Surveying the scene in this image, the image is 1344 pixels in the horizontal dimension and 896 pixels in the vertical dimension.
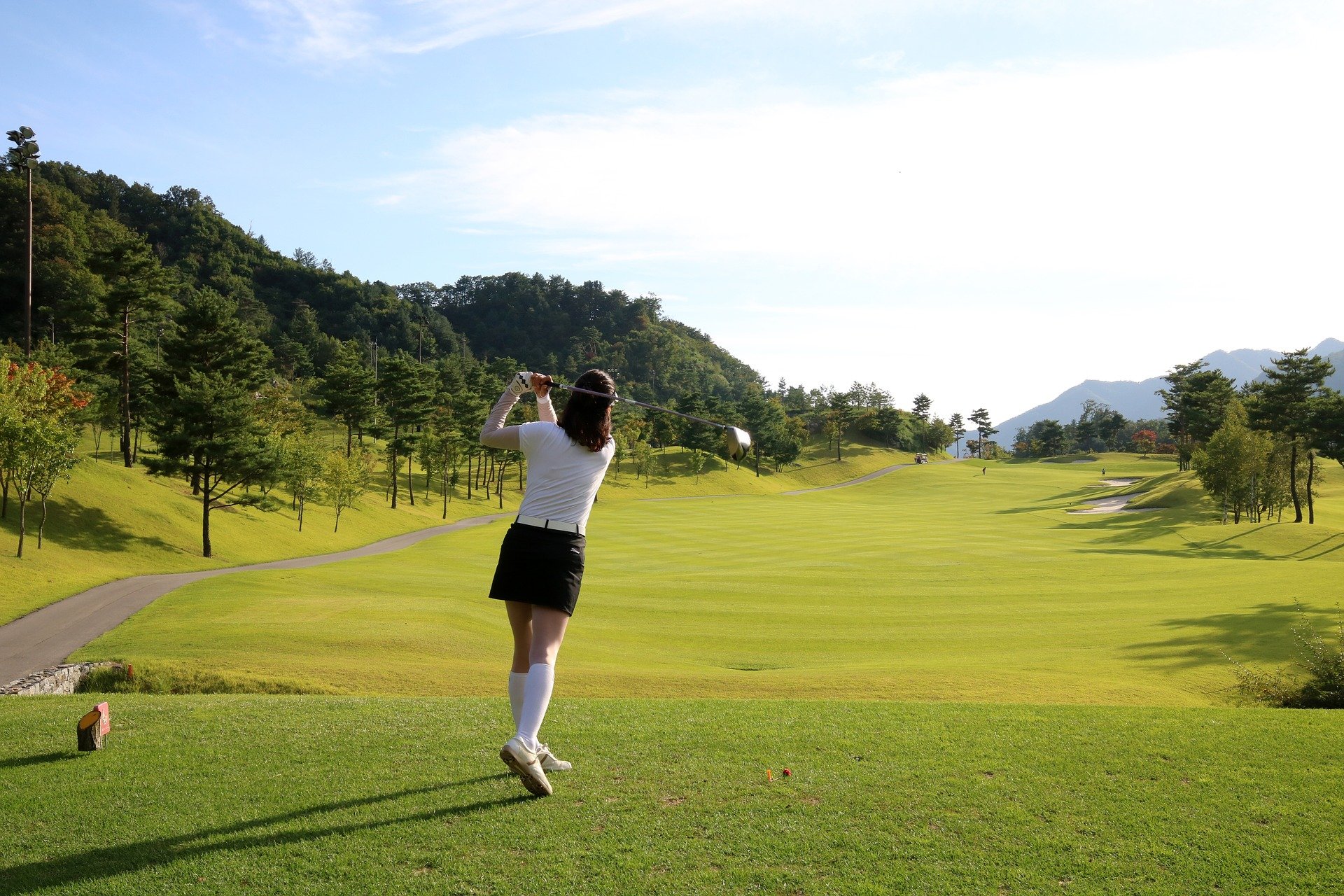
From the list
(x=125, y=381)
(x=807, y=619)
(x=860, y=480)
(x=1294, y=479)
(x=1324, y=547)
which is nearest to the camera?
(x=807, y=619)

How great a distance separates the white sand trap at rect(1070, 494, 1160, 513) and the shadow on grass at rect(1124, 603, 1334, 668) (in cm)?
4964

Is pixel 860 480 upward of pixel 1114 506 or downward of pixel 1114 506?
upward

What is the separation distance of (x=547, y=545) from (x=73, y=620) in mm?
22681

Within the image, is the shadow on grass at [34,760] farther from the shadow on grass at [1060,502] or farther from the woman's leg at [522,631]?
the shadow on grass at [1060,502]

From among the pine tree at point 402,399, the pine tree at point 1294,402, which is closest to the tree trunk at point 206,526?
the pine tree at point 402,399

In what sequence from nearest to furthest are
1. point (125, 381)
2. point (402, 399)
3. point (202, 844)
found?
point (202, 844) → point (125, 381) → point (402, 399)

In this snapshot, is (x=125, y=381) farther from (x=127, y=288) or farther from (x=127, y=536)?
(x=127, y=536)

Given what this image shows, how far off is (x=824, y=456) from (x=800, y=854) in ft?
440

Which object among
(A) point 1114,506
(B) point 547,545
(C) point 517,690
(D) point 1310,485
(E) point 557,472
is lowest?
(A) point 1114,506

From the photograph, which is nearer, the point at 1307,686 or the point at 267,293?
the point at 1307,686

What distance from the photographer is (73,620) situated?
2181 centimetres

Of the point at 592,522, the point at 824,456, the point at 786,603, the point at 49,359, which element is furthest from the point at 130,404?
the point at 824,456

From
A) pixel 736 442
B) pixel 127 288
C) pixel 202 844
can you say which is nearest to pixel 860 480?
pixel 127 288

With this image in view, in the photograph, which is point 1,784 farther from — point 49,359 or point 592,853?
point 49,359
